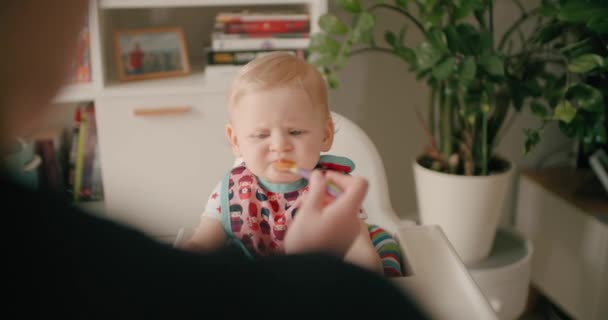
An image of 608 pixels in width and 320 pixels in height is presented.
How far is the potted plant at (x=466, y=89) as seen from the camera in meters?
1.57

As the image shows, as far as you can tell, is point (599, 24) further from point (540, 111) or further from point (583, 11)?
point (540, 111)

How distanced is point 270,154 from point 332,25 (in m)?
0.90

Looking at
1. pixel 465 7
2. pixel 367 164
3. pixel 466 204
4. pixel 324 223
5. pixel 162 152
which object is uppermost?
pixel 465 7

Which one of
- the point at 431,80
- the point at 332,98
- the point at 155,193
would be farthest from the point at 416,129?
the point at 155,193

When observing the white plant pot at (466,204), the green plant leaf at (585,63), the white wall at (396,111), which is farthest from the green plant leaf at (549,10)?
the white wall at (396,111)

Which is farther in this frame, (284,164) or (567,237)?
(567,237)

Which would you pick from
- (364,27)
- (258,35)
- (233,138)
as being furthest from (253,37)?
(233,138)

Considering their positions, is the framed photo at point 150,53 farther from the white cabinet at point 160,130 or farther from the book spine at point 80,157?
the book spine at point 80,157

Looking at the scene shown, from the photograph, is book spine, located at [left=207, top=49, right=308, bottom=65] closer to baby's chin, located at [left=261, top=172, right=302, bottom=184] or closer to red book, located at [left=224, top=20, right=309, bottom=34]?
red book, located at [left=224, top=20, right=309, bottom=34]

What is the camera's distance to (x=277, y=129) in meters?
0.80

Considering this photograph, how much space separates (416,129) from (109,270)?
2.01 metres

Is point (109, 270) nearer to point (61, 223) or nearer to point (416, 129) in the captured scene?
point (61, 223)

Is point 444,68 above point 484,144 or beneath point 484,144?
above

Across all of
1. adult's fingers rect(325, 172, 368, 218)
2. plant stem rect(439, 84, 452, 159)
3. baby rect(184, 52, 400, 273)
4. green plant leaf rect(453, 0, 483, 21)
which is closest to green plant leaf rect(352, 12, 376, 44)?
green plant leaf rect(453, 0, 483, 21)
